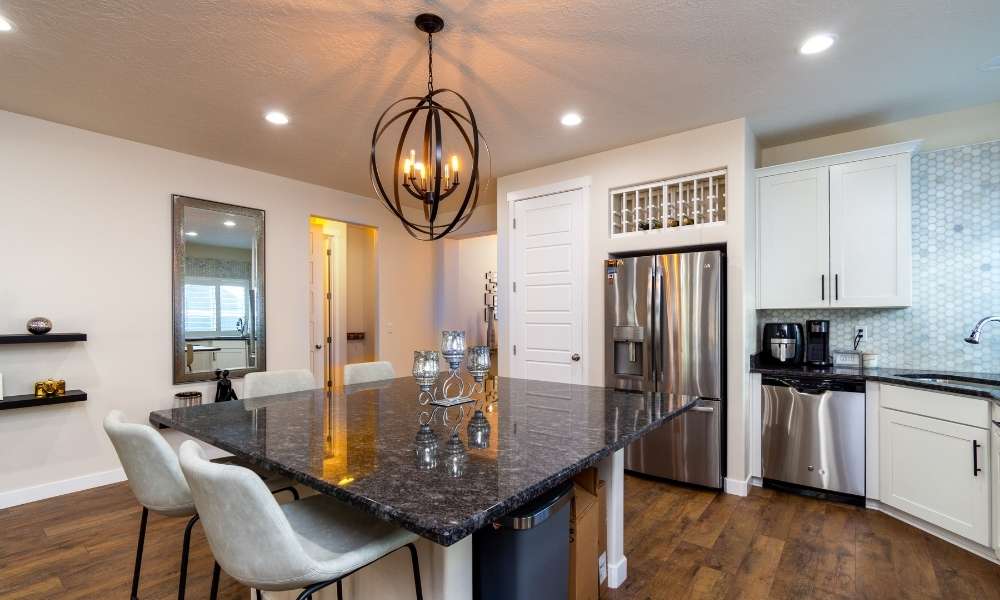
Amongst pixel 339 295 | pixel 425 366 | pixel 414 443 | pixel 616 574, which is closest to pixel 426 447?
pixel 414 443

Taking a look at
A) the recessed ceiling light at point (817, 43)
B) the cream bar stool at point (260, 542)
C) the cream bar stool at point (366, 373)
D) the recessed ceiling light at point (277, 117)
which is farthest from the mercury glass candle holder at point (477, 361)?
the recessed ceiling light at point (277, 117)

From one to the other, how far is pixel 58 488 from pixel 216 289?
176 centimetres

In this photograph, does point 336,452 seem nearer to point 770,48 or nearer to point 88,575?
point 88,575

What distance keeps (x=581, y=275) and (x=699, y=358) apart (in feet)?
3.97

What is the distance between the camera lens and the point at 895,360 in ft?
10.8

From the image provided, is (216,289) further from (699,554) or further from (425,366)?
(699,554)

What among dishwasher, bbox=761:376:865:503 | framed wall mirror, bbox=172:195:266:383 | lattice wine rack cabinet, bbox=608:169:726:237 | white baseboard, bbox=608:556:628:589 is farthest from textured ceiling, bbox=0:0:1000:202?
white baseboard, bbox=608:556:628:589

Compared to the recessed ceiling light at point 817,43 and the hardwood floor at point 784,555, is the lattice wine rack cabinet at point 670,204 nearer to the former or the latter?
the recessed ceiling light at point 817,43

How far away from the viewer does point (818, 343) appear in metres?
3.44

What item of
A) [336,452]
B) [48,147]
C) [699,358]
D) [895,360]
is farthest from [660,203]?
[48,147]

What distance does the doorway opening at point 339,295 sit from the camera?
19.1 ft

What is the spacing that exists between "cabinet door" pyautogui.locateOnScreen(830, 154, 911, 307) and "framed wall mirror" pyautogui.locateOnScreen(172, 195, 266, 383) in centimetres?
481

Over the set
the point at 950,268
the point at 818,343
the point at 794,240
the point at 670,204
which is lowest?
the point at 818,343

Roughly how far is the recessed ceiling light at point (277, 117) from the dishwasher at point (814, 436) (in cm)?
389
